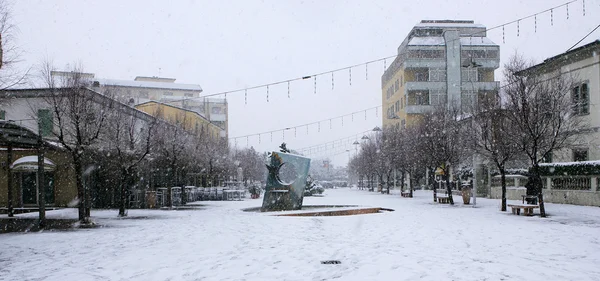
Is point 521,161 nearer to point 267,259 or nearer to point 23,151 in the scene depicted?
point 267,259

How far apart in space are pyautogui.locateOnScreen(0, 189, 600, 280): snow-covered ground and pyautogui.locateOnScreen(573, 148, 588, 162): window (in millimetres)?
12821

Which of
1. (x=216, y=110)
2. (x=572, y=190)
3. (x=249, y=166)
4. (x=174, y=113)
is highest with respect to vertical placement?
(x=216, y=110)

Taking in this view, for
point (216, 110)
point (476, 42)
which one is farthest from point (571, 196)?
point (216, 110)

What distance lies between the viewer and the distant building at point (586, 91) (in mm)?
25281

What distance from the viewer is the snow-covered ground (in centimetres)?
790

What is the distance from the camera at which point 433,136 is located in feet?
89.4

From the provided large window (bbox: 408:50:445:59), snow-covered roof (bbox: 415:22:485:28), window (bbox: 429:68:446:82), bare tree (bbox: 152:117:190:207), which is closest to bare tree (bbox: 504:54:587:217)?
bare tree (bbox: 152:117:190:207)

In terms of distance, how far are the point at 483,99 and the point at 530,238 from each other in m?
14.0

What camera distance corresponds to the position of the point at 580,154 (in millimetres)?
26938

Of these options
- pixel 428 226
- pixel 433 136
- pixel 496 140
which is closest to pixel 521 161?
pixel 433 136

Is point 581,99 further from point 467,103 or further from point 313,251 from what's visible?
point 313,251

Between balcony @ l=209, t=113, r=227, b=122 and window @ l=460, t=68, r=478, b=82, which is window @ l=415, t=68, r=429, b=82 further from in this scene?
balcony @ l=209, t=113, r=227, b=122

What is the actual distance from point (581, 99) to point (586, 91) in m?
0.56

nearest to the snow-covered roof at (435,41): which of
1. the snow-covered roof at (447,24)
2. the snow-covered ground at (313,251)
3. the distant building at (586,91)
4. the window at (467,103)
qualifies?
the snow-covered roof at (447,24)
